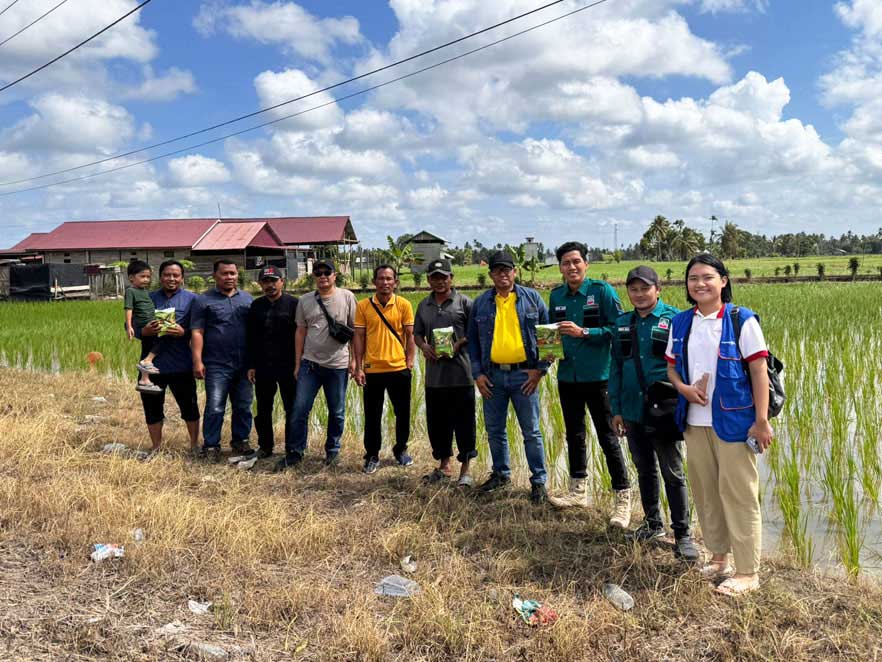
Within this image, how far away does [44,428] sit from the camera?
5.46 metres

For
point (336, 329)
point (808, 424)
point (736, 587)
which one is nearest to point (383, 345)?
point (336, 329)

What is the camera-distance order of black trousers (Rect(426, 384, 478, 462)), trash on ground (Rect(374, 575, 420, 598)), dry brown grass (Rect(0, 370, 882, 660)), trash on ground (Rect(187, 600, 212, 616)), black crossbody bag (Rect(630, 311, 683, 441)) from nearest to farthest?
dry brown grass (Rect(0, 370, 882, 660)), trash on ground (Rect(187, 600, 212, 616)), trash on ground (Rect(374, 575, 420, 598)), black crossbody bag (Rect(630, 311, 683, 441)), black trousers (Rect(426, 384, 478, 462))

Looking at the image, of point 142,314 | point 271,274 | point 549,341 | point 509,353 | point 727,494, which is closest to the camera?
point 727,494

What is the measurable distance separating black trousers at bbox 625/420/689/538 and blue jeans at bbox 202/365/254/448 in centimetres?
309

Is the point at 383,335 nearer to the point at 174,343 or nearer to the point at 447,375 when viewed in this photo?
the point at 447,375

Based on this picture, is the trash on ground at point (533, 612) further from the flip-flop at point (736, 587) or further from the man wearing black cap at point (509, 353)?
the man wearing black cap at point (509, 353)

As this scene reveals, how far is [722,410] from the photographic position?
277 centimetres

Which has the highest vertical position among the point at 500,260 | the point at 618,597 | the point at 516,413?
the point at 500,260

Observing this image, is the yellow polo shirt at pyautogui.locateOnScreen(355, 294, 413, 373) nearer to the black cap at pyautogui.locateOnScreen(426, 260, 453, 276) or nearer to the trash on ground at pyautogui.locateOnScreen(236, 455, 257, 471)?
the black cap at pyautogui.locateOnScreen(426, 260, 453, 276)

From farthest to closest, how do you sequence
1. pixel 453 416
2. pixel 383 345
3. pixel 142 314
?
pixel 142 314 < pixel 383 345 < pixel 453 416

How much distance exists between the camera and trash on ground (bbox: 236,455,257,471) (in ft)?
15.7

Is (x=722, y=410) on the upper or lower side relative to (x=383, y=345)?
lower

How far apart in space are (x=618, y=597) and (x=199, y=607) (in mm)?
1878

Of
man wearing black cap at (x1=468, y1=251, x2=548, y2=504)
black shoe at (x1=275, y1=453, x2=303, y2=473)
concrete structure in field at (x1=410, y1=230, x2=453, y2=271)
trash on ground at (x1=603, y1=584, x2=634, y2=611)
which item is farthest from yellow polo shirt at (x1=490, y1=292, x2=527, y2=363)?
concrete structure in field at (x1=410, y1=230, x2=453, y2=271)
